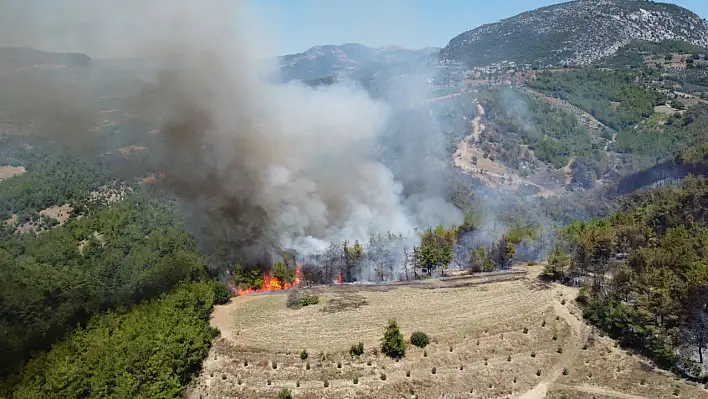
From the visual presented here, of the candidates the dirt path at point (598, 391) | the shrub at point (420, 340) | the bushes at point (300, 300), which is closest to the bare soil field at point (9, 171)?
the bushes at point (300, 300)

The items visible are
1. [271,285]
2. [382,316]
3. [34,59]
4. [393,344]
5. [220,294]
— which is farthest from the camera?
[271,285]

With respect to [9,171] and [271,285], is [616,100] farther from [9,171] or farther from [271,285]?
[9,171]

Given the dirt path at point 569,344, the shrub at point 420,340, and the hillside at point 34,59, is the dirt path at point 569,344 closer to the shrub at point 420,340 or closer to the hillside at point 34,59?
the shrub at point 420,340

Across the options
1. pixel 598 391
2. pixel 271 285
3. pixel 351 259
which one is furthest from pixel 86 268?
pixel 598 391

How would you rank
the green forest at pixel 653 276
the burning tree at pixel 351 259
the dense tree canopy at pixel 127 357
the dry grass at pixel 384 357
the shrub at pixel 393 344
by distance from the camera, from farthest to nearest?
1. the burning tree at pixel 351 259
2. the shrub at pixel 393 344
3. the green forest at pixel 653 276
4. the dry grass at pixel 384 357
5. the dense tree canopy at pixel 127 357

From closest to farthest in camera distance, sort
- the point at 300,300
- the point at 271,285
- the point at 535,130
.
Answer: the point at 300,300 → the point at 271,285 → the point at 535,130

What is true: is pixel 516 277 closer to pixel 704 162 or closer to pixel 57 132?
pixel 704 162

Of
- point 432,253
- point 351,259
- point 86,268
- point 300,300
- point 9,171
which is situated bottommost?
point 86,268
